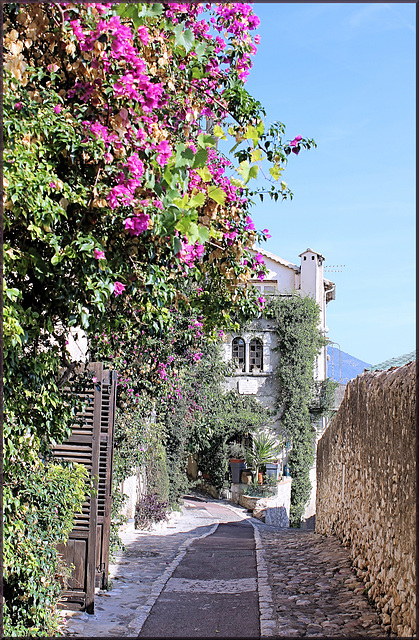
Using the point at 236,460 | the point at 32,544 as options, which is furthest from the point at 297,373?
the point at 32,544

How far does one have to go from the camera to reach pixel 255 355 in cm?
2731

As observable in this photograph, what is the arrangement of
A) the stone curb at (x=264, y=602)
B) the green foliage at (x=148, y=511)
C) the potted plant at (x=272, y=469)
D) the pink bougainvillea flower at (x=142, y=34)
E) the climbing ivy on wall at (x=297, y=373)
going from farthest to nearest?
the climbing ivy on wall at (x=297, y=373) → the potted plant at (x=272, y=469) → the green foliage at (x=148, y=511) → the stone curb at (x=264, y=602) → the pink bougainvillea flower at (x=142, y=34)

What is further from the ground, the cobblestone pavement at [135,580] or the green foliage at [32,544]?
the green foliage at [32,544]

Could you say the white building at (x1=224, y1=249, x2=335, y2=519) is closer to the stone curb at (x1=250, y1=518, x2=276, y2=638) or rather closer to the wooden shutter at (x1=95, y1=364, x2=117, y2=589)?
the stone curb at (x1=250, y1=518, x2=276, y2=638)

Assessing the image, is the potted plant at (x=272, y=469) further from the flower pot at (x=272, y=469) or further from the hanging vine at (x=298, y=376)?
the hanging vine at (x=298, y=376)

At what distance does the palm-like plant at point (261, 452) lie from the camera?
23.6 meters

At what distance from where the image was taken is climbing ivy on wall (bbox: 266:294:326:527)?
2570 cm

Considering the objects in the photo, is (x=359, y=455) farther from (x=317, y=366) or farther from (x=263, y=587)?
(x=317, y=366)

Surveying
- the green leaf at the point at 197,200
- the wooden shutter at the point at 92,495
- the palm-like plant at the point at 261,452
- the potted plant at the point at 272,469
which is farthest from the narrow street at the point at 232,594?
the palm-like plant at the point at 261,452

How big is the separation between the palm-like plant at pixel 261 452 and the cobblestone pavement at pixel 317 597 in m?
13.6

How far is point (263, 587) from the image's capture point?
24.1 feet

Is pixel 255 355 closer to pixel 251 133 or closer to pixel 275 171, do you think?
pixel 275 171

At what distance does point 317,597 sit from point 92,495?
2662 millimetres

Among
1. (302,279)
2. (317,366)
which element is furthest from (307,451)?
(302,279)
